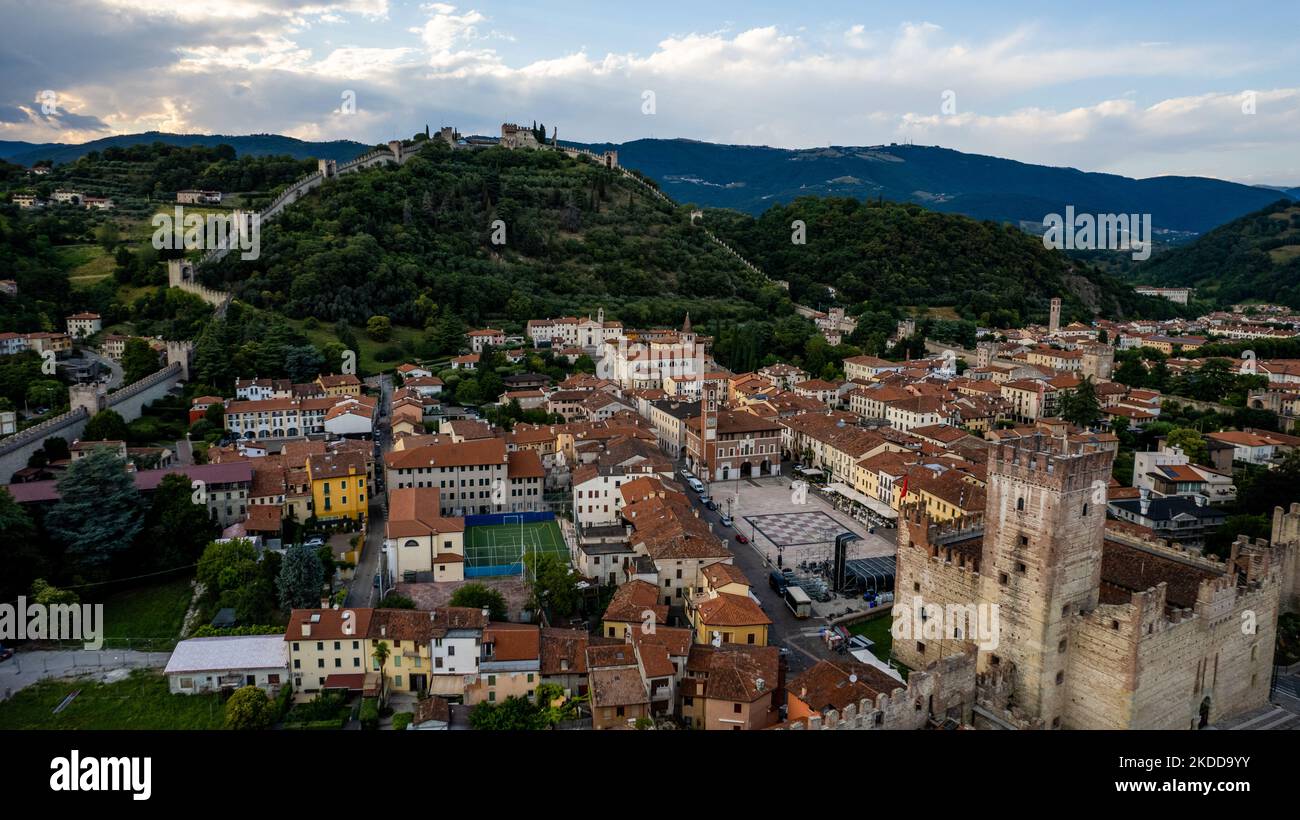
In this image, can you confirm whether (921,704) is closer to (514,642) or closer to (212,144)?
(514,642)

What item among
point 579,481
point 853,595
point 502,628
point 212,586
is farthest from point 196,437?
point 853,595

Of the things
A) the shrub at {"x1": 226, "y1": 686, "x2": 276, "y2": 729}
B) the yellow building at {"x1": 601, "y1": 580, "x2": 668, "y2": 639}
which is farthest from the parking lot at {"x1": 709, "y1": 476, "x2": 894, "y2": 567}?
the shrub at {"x1": 226, "y1": 686, "x2": 276, "y2": 729}

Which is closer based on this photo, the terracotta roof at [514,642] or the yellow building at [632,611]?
Answer: the terracotta roof at [514,642]

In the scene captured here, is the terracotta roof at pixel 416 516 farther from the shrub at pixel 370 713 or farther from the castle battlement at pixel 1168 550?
the castle battlement at pixel 1168 550

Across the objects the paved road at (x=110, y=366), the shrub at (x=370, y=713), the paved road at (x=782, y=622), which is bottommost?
the shrub at (x=370, y=713)

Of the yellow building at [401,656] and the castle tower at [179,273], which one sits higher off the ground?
the castle tower at [179,273]

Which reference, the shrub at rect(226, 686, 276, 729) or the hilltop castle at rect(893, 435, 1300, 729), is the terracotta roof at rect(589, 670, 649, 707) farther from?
the shrub at rect(226, 686, 276, 729)

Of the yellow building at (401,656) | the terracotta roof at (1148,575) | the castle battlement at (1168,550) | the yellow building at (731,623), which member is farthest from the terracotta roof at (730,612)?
the castle battlement at (1168,550)
